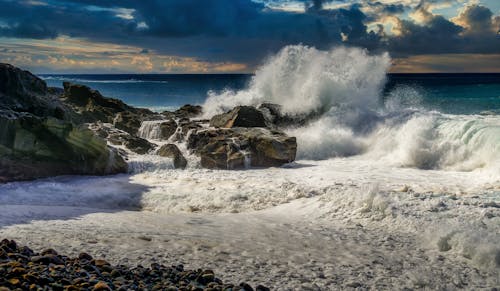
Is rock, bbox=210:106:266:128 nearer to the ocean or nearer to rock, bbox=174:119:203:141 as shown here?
rock, bbox=174:119:203:141

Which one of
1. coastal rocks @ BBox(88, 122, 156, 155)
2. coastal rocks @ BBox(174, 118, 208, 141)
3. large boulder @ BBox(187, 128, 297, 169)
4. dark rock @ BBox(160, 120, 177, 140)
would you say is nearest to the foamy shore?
large boulder @ BBox(187, 128, 297, 169)

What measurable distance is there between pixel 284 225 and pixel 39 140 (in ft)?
21.1

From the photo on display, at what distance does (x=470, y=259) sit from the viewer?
596cm

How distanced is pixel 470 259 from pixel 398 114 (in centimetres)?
1069

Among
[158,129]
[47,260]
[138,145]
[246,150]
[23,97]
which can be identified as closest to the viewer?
[47,260]

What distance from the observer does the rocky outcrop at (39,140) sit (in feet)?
34.6

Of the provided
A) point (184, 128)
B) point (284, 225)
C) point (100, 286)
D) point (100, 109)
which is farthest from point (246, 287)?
point (100, 109)

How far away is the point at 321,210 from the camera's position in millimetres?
8203

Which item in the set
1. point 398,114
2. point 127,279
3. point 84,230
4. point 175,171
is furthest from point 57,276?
point 398,114

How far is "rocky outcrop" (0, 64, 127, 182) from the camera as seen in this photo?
10531 mm

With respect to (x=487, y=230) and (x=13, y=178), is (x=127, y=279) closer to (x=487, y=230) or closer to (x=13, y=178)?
(x=487, y=230)

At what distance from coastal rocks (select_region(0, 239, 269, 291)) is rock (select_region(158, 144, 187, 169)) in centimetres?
716

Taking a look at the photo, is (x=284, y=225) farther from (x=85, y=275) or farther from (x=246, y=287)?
(x=85, y=275)

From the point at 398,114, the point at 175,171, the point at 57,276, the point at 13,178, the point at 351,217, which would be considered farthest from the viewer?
the point at 398,114
